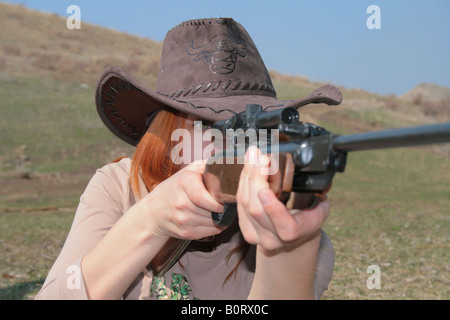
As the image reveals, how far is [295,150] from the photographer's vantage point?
5.80 feet

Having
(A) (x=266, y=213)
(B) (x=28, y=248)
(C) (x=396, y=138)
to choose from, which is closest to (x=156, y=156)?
(A) (x=266, y=213)

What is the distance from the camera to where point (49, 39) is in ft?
132

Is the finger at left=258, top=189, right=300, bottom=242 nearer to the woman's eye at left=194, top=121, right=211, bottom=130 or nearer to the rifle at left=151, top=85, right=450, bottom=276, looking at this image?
the rifle at left=151, top=85, right=450, bottom=276

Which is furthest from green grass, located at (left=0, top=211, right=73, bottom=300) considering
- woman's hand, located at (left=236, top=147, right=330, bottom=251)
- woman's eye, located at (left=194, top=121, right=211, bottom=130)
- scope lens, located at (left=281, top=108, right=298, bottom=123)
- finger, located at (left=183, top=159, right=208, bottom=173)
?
scope lens, located at (left=281, top=108, right=298, bottom=123)

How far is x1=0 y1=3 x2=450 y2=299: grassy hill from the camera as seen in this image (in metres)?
7.63

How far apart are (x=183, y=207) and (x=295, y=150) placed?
0.61 m

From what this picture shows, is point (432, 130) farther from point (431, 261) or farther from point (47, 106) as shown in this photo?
point (47, 106)

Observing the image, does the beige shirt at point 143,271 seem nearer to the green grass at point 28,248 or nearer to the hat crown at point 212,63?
the hat crown at point 212,63

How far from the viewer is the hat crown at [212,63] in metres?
2.94

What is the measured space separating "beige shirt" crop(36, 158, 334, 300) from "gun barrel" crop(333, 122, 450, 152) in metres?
1.21

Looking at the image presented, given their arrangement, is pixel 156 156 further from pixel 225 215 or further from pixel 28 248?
pixel 28 248

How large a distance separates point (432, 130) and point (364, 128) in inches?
1212

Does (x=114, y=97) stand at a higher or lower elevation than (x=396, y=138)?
higher
